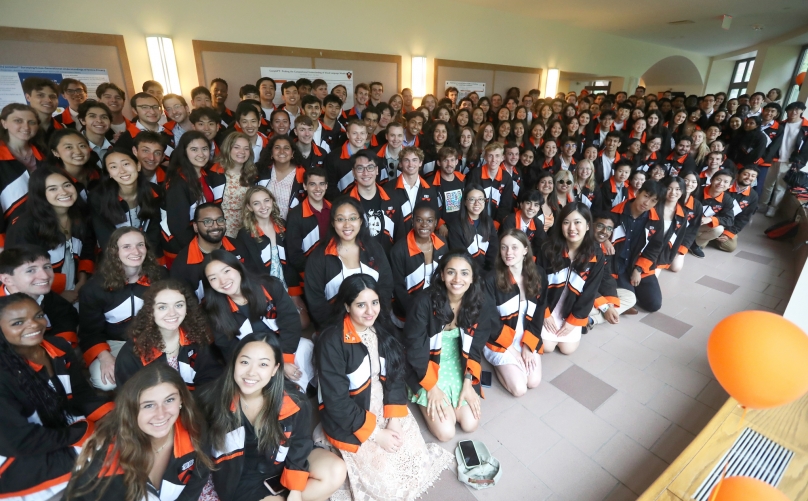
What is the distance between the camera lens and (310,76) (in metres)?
5.61

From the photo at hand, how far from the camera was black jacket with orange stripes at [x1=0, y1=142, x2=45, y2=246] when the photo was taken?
2529 mm

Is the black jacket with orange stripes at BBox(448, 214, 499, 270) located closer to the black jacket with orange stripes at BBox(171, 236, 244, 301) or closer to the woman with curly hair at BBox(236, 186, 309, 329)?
the woman with curly hair at BBox(236, 186, 309, 329)

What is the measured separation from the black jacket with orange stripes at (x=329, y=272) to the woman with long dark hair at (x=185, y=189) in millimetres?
1032

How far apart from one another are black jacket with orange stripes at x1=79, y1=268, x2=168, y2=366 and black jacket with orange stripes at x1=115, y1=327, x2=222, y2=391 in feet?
0.99

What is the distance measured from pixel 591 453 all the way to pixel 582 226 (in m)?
1.49

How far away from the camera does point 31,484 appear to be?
4.85 feet

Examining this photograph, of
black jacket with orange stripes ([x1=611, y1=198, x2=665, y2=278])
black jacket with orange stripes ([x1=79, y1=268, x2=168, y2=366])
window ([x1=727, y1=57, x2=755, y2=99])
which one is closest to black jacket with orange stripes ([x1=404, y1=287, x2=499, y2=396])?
black jacket with orange stripes ([x1=79, y1=268, x2=168, y2=366])

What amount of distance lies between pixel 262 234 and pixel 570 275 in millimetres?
2322

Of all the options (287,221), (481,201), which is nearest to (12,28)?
(287,221)

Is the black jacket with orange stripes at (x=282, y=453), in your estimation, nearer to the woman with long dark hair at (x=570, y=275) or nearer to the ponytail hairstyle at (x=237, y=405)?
the ponytail hairstyle at (x=237, y=405)

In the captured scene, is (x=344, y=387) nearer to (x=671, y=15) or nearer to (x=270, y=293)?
(x=270, y=293)

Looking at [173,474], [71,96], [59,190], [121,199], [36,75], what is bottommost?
[173,474]

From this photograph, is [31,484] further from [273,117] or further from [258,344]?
[273,117]

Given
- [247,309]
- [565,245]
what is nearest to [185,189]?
[247,309]
